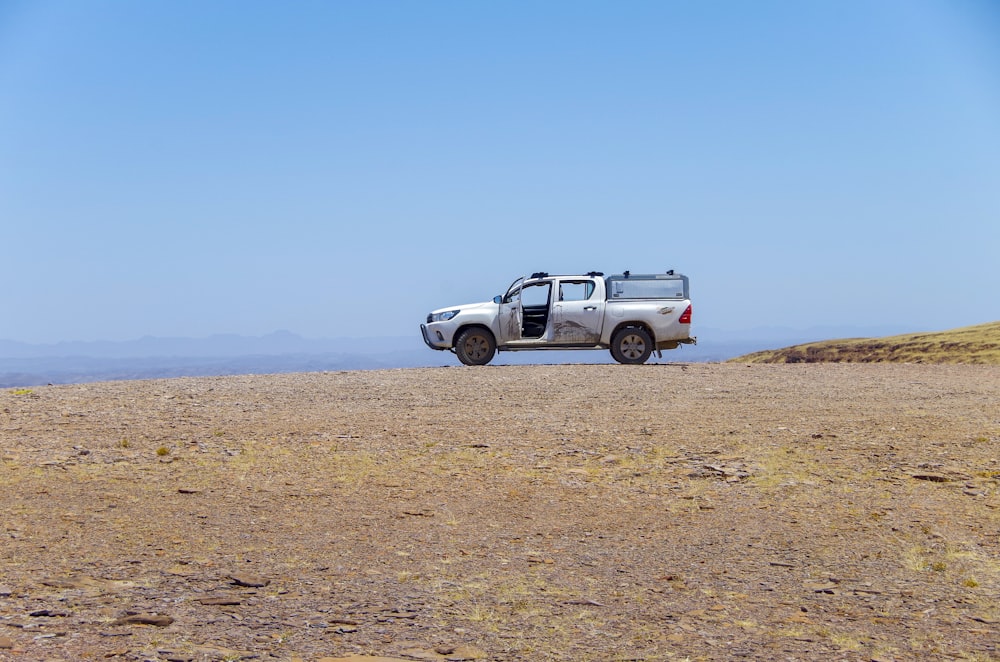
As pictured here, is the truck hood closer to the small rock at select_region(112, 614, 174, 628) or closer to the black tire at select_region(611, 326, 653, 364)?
the black tire at select_region(611, 326, 653, 364)

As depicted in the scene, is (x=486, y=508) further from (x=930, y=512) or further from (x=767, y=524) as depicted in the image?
(x=930, y=512)

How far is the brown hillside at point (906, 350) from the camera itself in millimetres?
23844

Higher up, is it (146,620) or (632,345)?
(632,345)

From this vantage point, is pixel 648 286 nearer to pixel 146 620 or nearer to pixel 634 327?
pixel 634 327

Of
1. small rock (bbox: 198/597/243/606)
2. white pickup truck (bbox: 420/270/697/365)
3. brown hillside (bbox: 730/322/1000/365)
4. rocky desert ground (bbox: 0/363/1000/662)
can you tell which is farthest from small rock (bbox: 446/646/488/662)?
brown hillside (bbox: 730/322/1000/365)

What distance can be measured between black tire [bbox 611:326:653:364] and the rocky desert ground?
5.90 m

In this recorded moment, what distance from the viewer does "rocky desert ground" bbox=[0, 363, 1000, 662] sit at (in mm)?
5168

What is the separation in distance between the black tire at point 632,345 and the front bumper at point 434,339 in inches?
148

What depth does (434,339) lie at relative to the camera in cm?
2031

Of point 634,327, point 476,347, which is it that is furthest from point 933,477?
point 476,347

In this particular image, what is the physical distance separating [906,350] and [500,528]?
21.4 m

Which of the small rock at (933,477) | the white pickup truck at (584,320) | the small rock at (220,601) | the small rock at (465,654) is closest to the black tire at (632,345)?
the white pickup truck at (584,320)

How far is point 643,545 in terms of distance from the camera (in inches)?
279

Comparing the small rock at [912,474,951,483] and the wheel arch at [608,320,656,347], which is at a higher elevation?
the wheel arch at [608,320,656,347]
